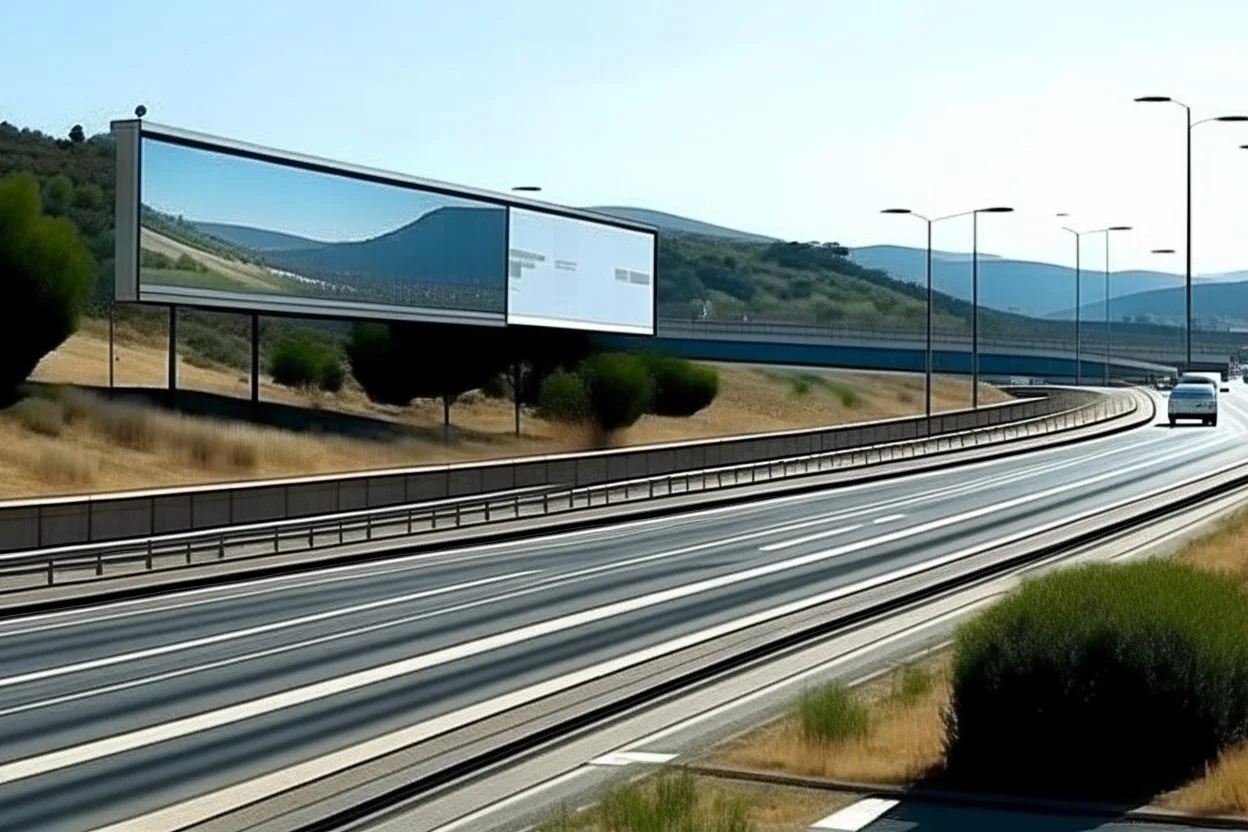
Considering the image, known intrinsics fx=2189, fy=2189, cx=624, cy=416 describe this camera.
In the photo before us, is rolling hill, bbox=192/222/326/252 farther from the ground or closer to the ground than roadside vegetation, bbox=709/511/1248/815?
farther from the ground

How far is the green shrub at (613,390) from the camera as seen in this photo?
7856cm

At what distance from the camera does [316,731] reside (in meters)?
19.5

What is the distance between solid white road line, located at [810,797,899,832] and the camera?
45.3 feet

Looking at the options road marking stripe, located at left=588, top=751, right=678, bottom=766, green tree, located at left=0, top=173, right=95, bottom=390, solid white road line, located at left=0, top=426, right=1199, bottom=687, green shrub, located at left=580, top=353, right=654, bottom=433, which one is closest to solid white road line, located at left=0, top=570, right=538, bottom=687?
solid white road line, located at left=0, top=426, right=1199, bottom=687

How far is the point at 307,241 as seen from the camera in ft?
201

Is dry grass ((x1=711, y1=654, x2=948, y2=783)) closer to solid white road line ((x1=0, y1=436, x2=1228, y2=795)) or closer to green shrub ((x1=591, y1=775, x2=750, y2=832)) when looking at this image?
green shrub ((x1=591, y1=775, x2=750, y2=832))

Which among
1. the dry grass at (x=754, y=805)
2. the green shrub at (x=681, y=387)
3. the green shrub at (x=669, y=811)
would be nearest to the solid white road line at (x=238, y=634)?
the dry grass at (x=754, y=805)

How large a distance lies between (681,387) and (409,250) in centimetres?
3128

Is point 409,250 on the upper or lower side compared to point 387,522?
upper

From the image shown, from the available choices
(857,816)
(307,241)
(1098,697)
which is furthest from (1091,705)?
(307,241)

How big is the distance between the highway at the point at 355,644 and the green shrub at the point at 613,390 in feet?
92.3

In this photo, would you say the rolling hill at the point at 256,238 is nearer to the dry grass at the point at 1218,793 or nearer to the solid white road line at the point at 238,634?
the solid white road line at the point at 238,634

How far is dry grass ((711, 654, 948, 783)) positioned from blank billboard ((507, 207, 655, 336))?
54.2m

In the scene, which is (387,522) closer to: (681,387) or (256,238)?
(256,238)
